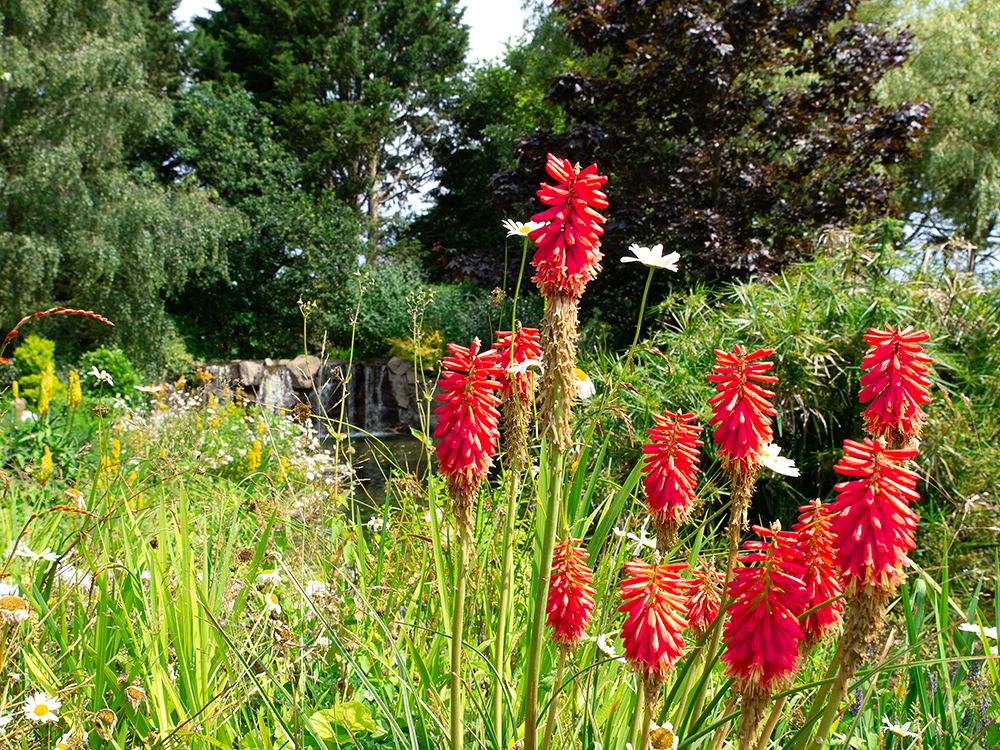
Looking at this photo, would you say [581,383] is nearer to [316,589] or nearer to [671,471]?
[671,471]

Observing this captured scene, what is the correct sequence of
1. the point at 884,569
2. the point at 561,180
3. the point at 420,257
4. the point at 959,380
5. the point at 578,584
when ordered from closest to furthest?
the point at 884,569 < the point at 561,180 < the point at 578,584 < the point at 959,380 < the point at 420,257

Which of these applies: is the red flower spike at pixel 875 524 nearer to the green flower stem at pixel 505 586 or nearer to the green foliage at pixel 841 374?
the green flower stem at pixel 505 586

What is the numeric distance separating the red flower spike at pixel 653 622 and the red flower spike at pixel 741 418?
21 cm

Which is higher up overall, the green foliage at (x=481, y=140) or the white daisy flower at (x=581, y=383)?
the green foliage at (x=481, y=140)

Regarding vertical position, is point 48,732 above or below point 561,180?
below

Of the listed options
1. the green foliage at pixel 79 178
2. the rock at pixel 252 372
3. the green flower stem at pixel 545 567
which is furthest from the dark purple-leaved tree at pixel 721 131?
the rock at pixel 252 372

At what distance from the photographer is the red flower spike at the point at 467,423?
111cm

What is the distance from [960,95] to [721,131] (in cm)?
997

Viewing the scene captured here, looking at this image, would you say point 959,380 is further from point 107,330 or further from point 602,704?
point 107,330

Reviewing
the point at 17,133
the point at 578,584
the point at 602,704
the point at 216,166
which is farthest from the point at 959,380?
the point at 216,166

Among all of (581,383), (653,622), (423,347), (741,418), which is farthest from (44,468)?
(423,347)

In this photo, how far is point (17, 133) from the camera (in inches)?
419

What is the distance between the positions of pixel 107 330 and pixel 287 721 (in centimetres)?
1337

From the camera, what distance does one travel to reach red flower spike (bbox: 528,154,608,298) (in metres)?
1.02
